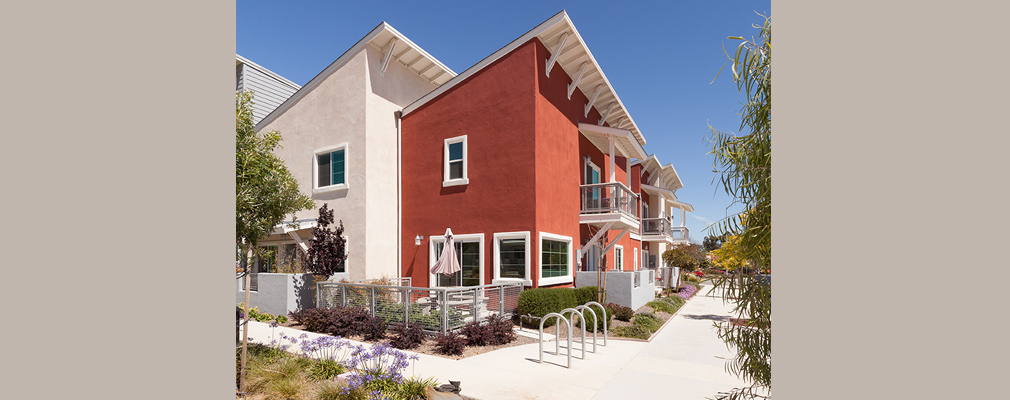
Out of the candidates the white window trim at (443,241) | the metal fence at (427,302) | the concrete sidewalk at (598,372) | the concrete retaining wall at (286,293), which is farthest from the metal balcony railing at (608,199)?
the concrete retaining wall at (286,293)

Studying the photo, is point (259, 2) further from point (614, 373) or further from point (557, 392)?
point (614, 373)

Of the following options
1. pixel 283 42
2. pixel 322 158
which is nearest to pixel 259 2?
pixel 283 42

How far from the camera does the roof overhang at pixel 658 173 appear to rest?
100.0 ft

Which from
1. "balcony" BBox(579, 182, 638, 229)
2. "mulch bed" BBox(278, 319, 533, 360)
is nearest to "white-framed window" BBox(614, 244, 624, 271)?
"balcony" BBox(579, 182, 638, 229)

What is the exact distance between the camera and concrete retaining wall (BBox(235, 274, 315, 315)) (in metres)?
13.9

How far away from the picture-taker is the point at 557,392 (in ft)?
22.5

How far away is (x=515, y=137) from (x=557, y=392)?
8.64 meters

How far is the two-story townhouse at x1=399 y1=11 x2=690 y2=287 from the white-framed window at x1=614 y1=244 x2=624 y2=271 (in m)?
4.57

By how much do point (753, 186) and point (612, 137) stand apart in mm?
13941

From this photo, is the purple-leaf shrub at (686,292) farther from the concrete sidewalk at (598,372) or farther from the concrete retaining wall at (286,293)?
the concrete retaining wall at (286,293)

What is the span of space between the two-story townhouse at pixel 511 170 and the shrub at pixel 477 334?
322cm

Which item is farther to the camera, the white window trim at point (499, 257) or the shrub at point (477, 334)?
the white window trim at point (499, 257)

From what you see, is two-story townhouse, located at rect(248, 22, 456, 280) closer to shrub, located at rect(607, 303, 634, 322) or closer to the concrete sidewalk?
the concrete sidewalk

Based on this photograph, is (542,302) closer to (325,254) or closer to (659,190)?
(325,254)
